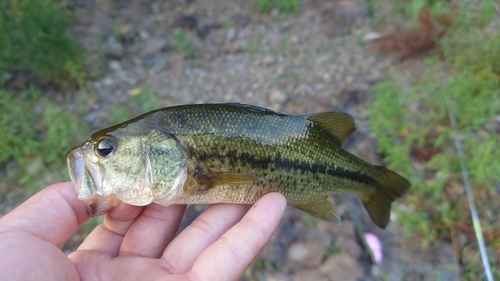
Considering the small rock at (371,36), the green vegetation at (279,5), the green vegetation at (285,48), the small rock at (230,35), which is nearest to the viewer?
the small rock at (371,36)

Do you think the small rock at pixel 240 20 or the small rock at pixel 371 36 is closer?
the small rock at pixel 371 36

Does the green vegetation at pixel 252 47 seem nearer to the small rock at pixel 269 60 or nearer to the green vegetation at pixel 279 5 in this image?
the small rock at pixel 269 60

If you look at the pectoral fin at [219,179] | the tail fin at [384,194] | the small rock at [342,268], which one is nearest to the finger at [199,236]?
the pectoral fin at [219,179]

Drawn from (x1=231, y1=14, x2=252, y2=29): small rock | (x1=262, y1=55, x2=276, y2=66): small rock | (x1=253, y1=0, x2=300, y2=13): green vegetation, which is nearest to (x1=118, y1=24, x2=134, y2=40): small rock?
(x1=231, y1=14, x2=252, y2=29): small rock

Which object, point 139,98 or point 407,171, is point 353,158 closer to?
point 407,171

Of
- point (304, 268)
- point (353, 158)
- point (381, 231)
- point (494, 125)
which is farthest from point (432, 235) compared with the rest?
point (494, 125)

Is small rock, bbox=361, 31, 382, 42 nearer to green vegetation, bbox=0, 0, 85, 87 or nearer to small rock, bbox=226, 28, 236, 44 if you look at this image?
small rock, bbox=226, 28, 236, 44
